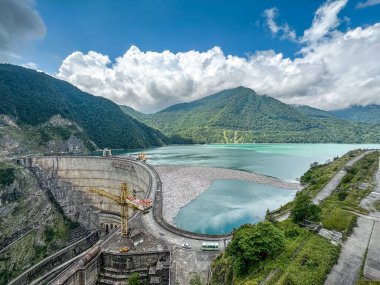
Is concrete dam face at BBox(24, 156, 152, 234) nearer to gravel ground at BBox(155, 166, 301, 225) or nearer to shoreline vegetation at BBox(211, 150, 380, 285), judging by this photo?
gravel ground at BBox(155, 166, 301, 225)

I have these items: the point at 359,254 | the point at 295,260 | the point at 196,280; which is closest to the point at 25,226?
the point at 196,280

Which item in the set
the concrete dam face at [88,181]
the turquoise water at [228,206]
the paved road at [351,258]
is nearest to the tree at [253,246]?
the paved road at [351,258]

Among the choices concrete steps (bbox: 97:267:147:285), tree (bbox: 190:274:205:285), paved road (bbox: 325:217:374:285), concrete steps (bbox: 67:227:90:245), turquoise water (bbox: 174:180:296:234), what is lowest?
concrete steps (bbox: 67:227:90:245)

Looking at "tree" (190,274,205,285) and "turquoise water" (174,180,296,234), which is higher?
"tree" (190,274,205,285)

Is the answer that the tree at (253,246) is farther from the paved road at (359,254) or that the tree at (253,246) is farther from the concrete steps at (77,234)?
the concrete steps at (77,234)

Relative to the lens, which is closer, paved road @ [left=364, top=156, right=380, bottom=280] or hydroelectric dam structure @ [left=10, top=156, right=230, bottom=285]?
paved road @ [left=364, top=156, right=380, bottom=280]

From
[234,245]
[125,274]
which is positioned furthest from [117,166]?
[234,245]

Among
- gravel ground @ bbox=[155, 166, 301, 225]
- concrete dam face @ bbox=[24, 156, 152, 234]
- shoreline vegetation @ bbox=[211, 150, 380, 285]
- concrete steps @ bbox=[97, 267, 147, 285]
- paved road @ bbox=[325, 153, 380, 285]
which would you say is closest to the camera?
shoreline vegetation @ bbox=[211, 150, 380, 285]

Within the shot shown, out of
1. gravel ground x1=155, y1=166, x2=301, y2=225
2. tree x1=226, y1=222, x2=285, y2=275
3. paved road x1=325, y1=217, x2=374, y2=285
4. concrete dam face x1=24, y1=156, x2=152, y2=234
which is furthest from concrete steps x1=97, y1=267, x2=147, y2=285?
concrete dam face x1=24, y1=156, x2=152, y2=234
